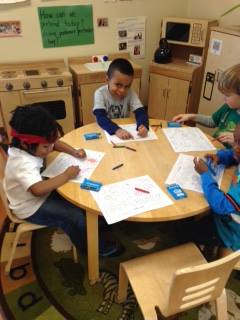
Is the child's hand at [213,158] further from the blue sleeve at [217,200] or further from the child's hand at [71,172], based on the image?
the child's hand at [71,172]

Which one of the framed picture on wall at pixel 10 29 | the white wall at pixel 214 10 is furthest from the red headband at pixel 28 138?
the white wall at pixel 214 10

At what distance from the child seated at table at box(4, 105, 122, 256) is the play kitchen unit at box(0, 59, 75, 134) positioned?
1.27 meters

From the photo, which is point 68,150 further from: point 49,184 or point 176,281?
point 176,281

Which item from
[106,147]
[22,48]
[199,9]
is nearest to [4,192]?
[106,147]

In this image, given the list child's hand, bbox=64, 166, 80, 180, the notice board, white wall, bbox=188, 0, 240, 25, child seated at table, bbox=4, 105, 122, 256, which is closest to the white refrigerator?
white wall, bbox=188, 0, 240, 25

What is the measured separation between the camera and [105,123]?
1808 millimetres

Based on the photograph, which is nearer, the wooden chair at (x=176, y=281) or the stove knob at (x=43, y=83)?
the wooden chair at (x=176, y=281)

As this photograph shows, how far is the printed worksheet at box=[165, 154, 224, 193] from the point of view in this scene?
133cm

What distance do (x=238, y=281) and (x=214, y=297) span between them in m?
0.60

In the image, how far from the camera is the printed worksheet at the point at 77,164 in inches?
55.2

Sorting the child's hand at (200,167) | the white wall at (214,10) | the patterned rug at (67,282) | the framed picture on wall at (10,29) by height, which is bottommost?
the patterned rug at (67,282)

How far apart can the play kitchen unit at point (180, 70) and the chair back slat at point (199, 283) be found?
223cm

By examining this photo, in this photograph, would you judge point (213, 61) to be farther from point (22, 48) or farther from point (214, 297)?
point (214, 297)

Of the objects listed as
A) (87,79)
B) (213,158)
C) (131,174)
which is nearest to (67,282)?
(131,174)
